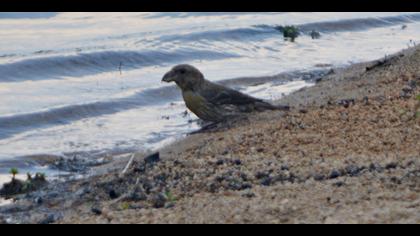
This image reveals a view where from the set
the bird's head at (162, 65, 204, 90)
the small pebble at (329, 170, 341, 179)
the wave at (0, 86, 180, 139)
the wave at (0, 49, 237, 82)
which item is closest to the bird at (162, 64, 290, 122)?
the bird's head at (162, 65, 204, 90)

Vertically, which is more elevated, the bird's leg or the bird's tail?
the bird's tail

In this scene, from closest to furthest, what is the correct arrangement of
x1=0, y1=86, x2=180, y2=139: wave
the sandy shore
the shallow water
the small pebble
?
the sandy shore
the small pebble
the shallow water
x1=0, y1=86, x2=180, y2=139: wave

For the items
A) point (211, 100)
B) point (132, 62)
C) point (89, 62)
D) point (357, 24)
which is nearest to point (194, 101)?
point (211, 100)

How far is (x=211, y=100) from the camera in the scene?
424 inches

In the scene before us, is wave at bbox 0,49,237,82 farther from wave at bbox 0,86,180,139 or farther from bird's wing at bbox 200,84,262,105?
bird's wing at bbox 200,84,262,105

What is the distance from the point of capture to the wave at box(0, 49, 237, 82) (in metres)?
14.3

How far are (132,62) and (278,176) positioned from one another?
9334mm

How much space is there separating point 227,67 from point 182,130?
4.58 metres

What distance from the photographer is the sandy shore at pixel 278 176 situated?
207 inches

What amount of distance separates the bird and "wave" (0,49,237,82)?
374cm

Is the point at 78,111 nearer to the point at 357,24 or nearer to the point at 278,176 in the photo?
the point at 278,176

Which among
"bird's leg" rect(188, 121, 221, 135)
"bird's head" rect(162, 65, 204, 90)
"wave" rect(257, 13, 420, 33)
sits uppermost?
"bird's head" rect(162, 65, 204, 90)

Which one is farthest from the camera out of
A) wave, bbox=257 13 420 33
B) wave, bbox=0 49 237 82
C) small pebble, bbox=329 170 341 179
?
wave, bbox=257 13 420 33
